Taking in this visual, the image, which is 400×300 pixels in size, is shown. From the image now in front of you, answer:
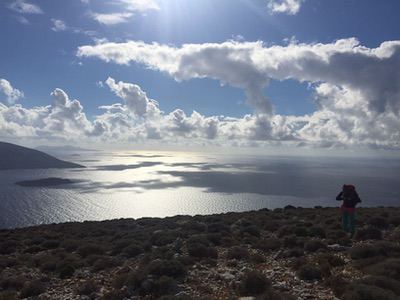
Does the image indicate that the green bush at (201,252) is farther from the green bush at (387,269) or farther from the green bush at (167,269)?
the green bush at (387,269)

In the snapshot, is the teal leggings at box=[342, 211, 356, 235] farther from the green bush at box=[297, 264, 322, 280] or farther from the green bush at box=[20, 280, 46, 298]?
the green bush at box=[20, 280, 46, 298]

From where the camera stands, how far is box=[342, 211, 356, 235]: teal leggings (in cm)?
2155

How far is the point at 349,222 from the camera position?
22312 millimetres

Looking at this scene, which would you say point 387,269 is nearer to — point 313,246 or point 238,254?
point 313,246

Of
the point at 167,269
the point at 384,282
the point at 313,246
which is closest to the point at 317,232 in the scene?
the point at 313,246

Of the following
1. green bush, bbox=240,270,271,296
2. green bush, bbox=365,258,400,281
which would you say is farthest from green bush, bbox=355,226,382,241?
green bush, bbox=240,270,271,296

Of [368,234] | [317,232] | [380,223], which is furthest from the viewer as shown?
[380,223]

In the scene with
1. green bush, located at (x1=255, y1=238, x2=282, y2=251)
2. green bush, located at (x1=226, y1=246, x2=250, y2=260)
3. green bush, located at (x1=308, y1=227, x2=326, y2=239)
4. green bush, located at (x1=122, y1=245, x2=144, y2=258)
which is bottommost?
green bush, located at (x1=122, y1=245, x2=144, y2=258)

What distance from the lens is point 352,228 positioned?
2141cm

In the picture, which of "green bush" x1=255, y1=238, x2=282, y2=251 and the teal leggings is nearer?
"green bush" x1=255, y1=238, x2=282, y2=251

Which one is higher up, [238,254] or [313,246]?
[313,246]

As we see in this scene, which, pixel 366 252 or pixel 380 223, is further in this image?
pixel 380 223

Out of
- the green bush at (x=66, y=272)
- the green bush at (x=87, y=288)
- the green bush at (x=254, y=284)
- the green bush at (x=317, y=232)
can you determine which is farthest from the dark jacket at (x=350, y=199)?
the green bush at (x=66, y=272)

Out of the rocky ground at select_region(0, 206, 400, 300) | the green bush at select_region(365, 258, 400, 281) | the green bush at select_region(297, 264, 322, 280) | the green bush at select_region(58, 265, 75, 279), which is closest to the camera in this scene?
the green bush at select_region(365, 258, 400, 281)
